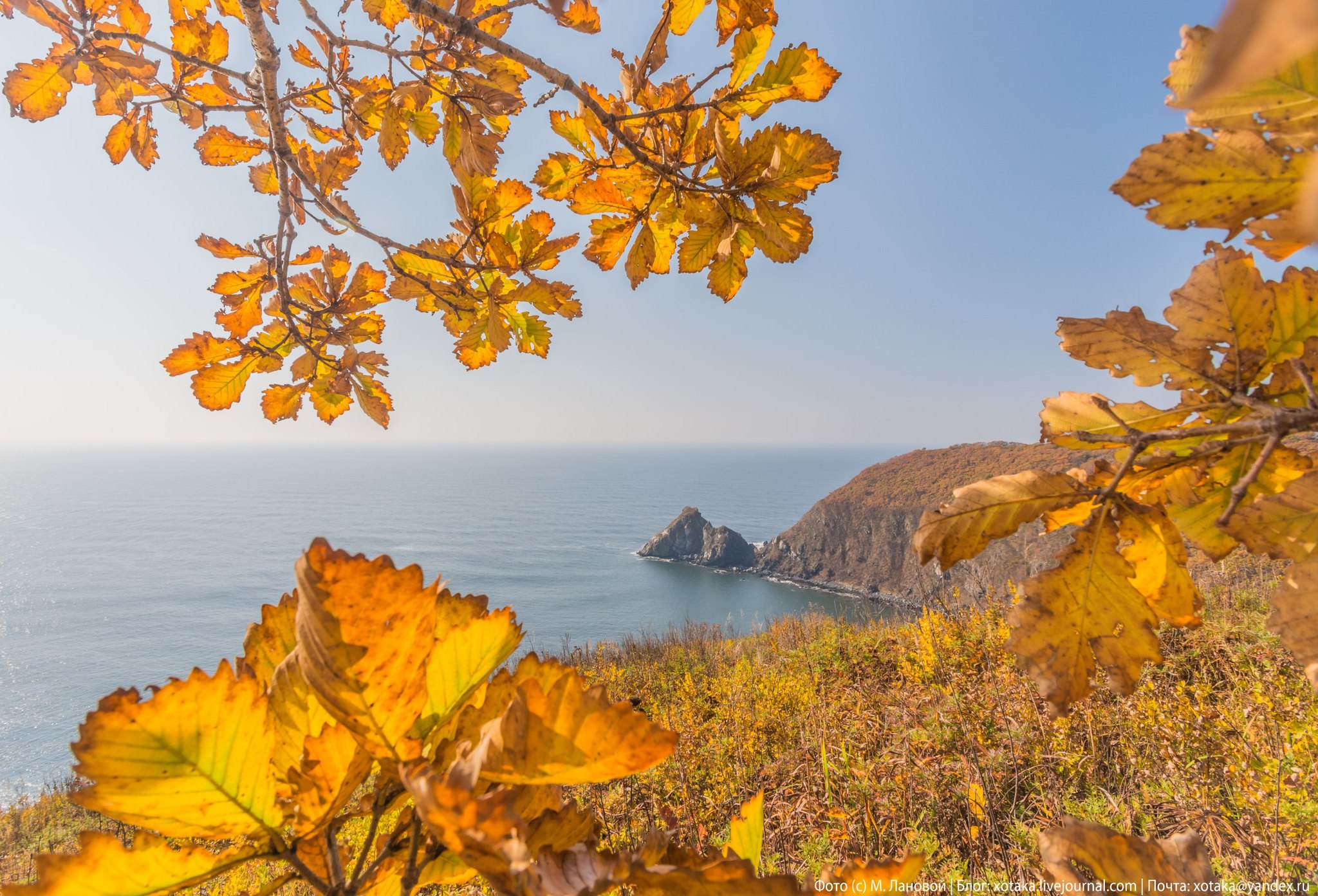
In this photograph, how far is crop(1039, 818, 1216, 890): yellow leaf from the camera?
33 cm

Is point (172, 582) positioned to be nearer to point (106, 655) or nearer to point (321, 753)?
point (106, 655)

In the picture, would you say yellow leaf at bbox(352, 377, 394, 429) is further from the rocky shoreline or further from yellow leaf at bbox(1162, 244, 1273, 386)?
the rocky shoreline

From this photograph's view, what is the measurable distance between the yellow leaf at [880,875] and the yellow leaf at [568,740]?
13cm

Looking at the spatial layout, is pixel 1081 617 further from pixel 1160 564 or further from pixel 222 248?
pixel 222 248

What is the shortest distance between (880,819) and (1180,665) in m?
2.40

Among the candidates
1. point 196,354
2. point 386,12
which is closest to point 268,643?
point 196,354

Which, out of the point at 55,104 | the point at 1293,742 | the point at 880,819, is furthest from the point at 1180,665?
the point at 55,104

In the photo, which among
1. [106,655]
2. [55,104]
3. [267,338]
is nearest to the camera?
[55,104]

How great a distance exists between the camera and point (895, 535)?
18.0 m

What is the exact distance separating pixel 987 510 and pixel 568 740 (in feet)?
1.11

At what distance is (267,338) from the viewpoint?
1160 millimetres

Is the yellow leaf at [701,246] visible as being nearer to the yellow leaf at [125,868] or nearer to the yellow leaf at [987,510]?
the yellow leaf at [987,510]

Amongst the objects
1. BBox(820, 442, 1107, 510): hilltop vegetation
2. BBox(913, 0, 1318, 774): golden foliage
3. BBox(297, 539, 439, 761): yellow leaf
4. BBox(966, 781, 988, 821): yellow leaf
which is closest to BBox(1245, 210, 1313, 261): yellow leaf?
BBox(913, 0, 1318, 774): golden foliage

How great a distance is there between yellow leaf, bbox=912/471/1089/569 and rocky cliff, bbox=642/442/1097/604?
7562mm
